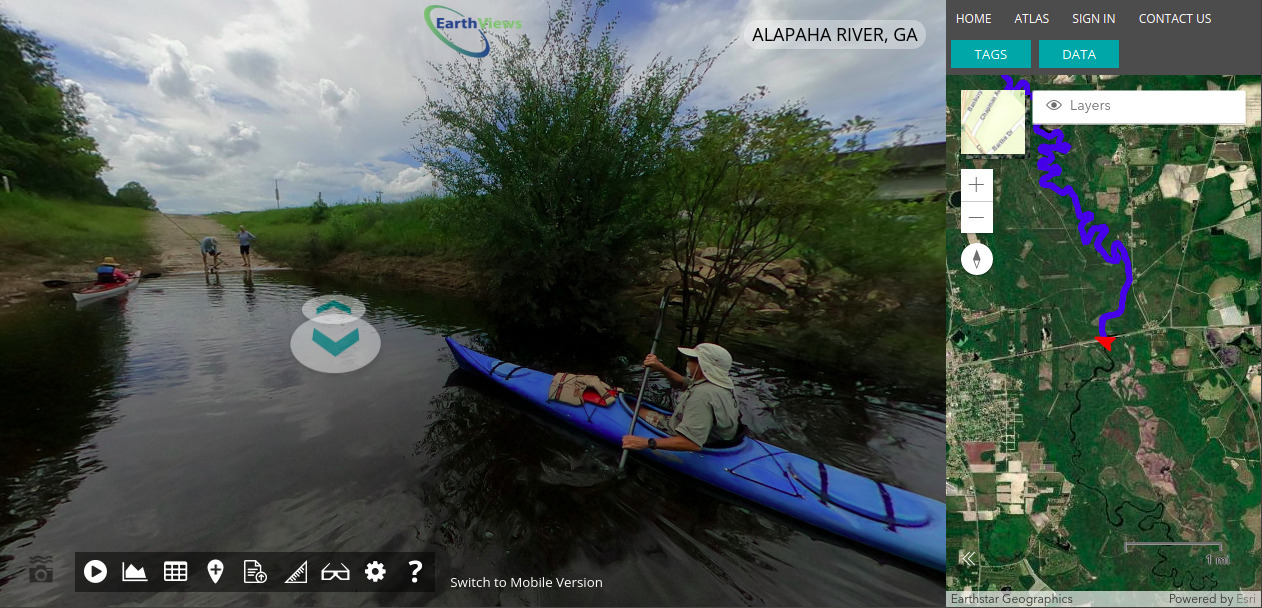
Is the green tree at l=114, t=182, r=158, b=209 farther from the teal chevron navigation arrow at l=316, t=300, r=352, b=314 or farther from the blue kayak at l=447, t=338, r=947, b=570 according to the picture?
the blue kayak at l=447, t=338, r=947, b=570

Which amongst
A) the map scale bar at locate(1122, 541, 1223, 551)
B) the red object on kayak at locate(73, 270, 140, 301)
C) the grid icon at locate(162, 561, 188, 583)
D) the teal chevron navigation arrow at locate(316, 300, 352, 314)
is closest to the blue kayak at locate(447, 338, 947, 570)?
the map scale bar at locate(1122, 541, 1223, 551)

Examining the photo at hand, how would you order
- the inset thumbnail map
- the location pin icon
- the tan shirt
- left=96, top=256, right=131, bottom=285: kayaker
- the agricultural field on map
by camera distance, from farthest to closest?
left=96, top=256, right=131, bottom=285: kayaker < the tan shirt < the location pin icon < the inset thumbnail map < the agricultural field on map

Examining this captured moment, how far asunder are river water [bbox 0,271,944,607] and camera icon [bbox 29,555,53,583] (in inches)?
1.9

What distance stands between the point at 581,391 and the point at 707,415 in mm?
2041

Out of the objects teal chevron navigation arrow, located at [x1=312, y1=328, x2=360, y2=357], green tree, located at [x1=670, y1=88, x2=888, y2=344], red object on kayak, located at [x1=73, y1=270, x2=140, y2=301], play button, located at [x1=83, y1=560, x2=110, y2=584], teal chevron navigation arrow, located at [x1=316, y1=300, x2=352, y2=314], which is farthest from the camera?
red object on kayak, located at [x1=73, y1=270, x2=140, y2=301]

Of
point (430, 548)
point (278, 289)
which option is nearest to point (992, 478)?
point (430, 548)

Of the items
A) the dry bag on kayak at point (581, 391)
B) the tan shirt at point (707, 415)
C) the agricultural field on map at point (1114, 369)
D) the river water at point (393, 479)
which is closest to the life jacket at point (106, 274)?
the river water at point (393, 479)

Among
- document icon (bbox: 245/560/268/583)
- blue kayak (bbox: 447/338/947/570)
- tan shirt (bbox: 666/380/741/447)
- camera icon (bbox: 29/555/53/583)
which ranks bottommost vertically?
blue kayak (bbox: 447/338/947/570)

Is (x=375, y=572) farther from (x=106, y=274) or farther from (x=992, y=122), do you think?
(x=106, y=274)

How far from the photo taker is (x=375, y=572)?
268 centimetres

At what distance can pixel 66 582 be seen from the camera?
2.50 meters

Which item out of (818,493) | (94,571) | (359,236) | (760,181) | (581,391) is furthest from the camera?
(359,236)

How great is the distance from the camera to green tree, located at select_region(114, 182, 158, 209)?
21678 millimetres

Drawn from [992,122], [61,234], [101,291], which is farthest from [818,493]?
[61,234]
